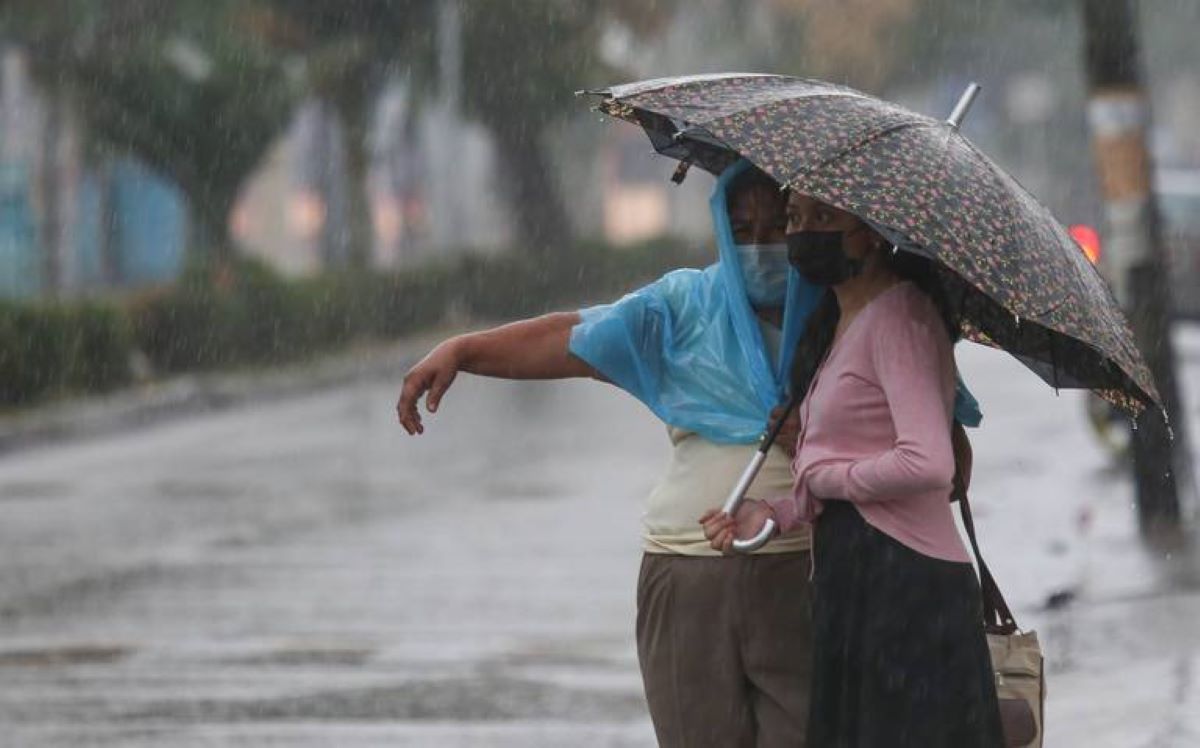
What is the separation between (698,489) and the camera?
5.05 m

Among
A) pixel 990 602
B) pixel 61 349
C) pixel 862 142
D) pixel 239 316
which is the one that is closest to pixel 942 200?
pixel 862 142

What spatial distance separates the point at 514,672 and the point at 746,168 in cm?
477

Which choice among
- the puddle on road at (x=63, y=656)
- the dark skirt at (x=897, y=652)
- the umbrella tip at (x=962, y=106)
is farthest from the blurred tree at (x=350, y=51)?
the dark skirt at (x=897, y=652)

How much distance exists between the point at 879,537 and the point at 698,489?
445 mm

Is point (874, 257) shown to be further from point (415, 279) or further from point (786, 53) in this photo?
point (786, 53)

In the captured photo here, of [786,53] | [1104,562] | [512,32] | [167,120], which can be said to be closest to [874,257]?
[1104,562]

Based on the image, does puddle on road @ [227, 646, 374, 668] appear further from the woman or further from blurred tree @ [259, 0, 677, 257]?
A: blurred tree @ [259, 0, 677, 257]

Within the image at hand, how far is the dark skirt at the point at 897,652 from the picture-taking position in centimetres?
468

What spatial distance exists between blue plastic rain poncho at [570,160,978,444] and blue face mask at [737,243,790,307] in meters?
0.04

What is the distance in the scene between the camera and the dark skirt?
184 inches

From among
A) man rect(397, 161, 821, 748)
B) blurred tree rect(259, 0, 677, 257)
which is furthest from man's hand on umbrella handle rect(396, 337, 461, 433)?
blurred tree rect(259, 0, 677, 257)

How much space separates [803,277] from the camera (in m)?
4.80

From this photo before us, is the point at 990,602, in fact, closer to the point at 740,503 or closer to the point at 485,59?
the point at 740,503

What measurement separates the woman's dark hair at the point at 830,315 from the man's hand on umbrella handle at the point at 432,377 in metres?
0.63
